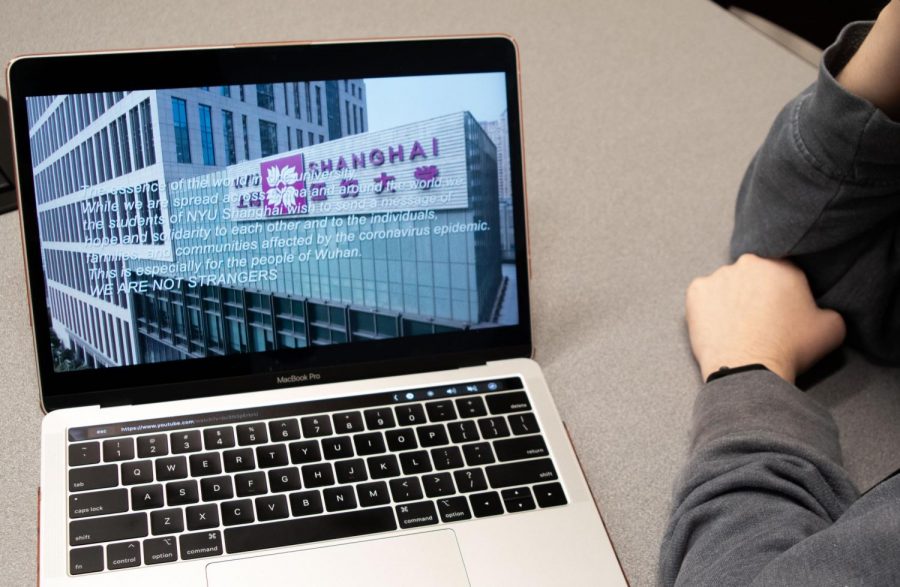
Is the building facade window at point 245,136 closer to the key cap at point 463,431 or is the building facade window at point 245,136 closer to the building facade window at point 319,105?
the building facade window at point 319,105

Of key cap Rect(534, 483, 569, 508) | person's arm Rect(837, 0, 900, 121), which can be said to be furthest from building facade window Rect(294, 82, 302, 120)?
person's arm Rect(837, 0, 900, 121)

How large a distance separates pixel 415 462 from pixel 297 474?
8 cm

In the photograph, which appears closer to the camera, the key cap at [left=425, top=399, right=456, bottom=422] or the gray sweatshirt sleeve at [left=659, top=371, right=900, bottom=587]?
the gray sweatshirt sleeve at [left=659, top=371, right=900, bottom=587]

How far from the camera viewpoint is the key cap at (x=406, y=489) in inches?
21.9

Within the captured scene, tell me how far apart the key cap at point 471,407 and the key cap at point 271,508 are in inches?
5.6

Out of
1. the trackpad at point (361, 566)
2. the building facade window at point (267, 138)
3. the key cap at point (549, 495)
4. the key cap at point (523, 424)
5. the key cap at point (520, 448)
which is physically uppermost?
the building facade window at point (267, 138)

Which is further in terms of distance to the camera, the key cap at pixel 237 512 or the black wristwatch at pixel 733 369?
the black wristwatch at pixel 733 369

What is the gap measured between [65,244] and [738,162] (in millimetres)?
668

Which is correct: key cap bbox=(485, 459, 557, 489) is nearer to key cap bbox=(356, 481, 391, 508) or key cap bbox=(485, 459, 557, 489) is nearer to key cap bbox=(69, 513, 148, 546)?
key cap bbox=(356, 481, 391, 508)

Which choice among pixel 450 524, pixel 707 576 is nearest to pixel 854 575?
pixel 707 576

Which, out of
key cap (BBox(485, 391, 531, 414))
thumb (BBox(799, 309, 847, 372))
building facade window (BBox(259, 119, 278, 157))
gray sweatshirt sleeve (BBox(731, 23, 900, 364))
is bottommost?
key cap (BBox(485, 391, 531, 414))

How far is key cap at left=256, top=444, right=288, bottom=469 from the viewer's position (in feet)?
1.83

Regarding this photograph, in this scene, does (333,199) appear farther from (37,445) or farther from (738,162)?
(738,162)

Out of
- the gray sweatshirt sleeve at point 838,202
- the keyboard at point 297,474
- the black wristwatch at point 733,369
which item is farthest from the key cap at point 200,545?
the gray sweatshirt sleeve at point 838,202
